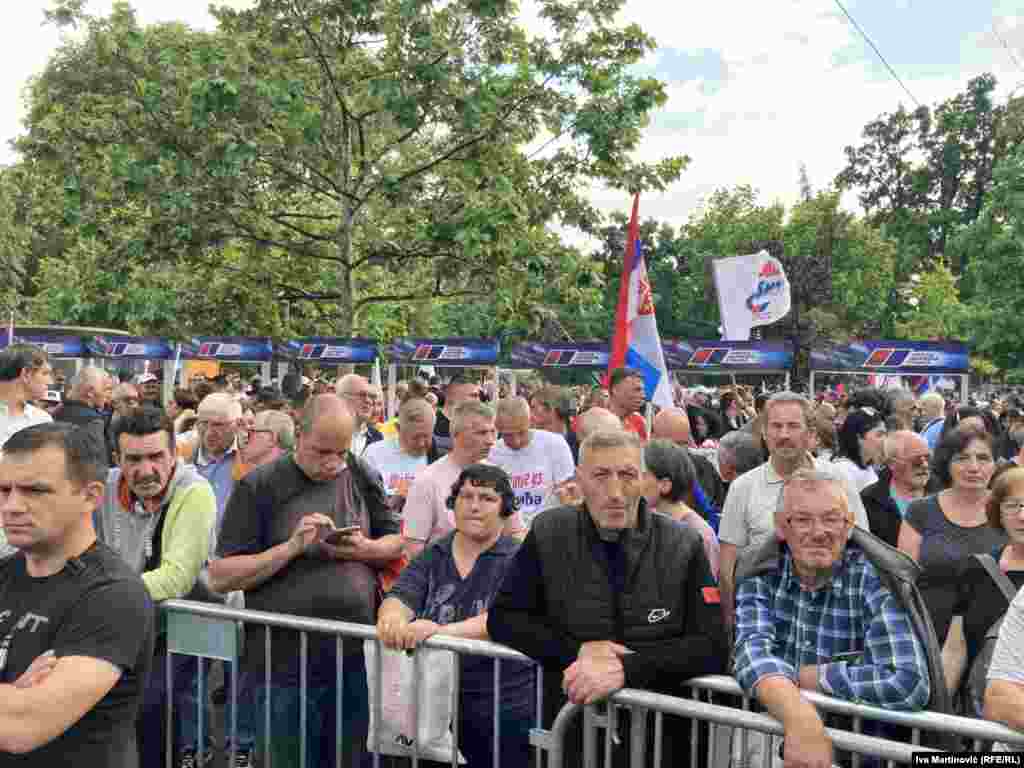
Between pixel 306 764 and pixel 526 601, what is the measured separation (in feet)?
4.24

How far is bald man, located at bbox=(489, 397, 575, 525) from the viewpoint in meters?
6.42

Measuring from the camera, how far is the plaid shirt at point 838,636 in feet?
9.96

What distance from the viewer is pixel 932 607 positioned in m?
4.69

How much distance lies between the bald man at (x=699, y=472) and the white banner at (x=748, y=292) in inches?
508

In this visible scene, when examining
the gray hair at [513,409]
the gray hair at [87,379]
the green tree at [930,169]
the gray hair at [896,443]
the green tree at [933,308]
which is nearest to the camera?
the gray hair at [896,443]

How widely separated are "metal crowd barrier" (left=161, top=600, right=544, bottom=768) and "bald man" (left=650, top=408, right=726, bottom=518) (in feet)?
6.56

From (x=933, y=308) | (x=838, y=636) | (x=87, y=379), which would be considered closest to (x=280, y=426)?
(x=87, y=379)

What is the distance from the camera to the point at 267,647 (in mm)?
3914

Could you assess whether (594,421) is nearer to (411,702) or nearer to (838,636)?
(411,702)

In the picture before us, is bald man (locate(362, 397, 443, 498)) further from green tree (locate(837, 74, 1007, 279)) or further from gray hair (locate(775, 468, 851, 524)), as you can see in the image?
green tree (locate(837, 74, 1007, 279))

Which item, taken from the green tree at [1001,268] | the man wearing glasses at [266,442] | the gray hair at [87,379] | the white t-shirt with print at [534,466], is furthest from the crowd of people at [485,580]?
the green tree at [1001,268]

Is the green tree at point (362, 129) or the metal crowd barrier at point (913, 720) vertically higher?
the green tree at point (362, 129)

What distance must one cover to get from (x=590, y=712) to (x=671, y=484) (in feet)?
6.17

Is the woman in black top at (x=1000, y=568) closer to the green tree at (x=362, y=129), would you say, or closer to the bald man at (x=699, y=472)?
the bald man at (x=699, y=472)
